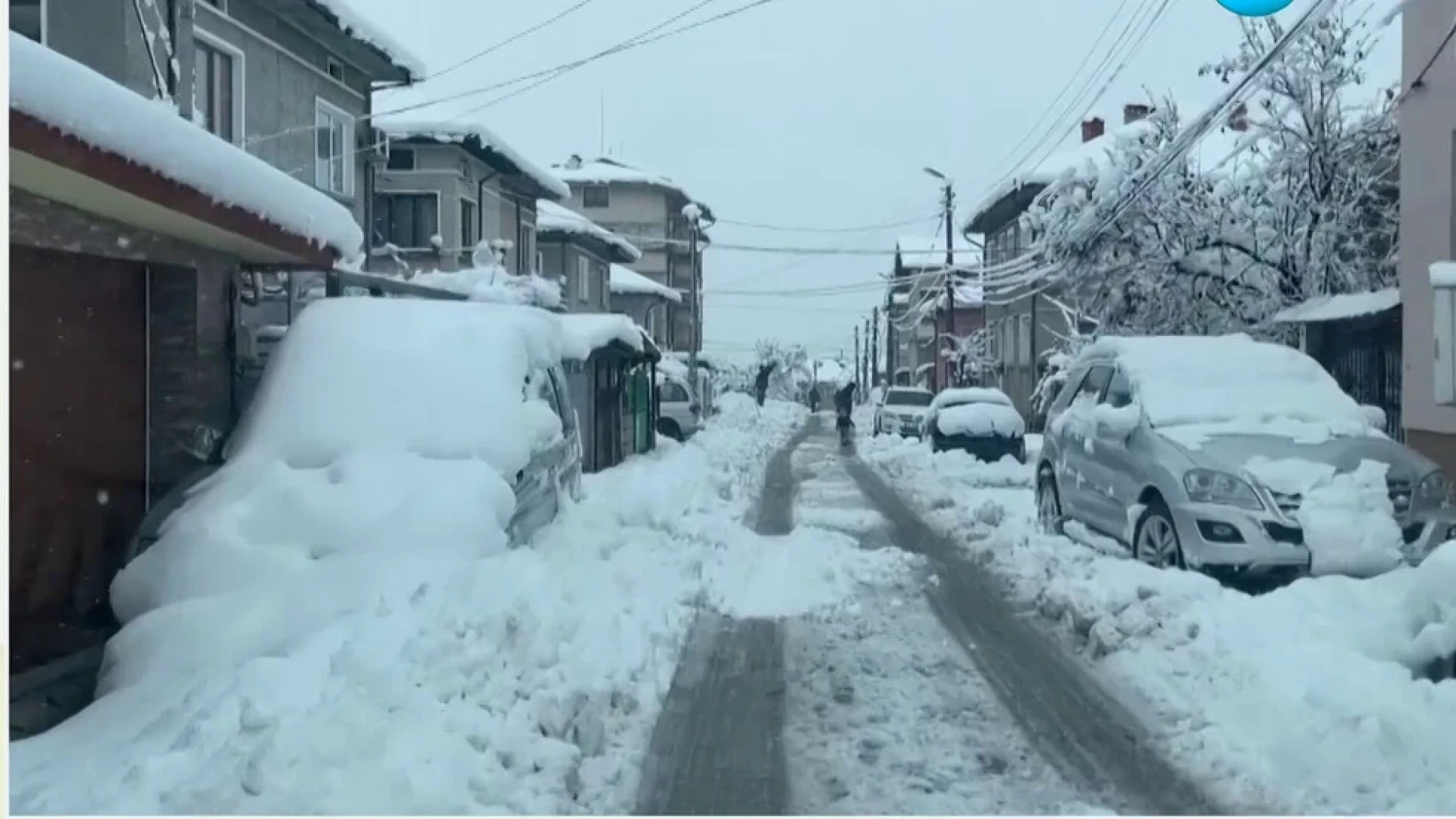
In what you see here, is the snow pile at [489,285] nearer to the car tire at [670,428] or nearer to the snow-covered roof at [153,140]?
the snow-covered roof at [153,140]

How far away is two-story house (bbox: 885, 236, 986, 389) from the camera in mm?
49219

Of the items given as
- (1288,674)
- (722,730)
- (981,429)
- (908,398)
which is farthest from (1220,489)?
(908,398)

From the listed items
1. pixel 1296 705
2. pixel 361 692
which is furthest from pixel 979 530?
pixel 361 692

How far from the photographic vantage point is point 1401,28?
51.4ft

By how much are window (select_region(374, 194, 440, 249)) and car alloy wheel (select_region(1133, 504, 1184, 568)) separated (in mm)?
16296

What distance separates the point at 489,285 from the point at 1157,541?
10431mm

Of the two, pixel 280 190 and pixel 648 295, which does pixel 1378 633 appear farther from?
pixel 648 295

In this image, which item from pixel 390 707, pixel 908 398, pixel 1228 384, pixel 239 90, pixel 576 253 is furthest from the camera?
pixel 576 253

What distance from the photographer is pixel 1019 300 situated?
3997cm

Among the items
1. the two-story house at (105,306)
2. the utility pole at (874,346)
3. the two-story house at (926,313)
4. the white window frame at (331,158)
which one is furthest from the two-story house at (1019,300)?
the utility pole at (874,346)

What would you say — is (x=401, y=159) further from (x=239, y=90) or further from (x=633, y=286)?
(x=633, y=286)

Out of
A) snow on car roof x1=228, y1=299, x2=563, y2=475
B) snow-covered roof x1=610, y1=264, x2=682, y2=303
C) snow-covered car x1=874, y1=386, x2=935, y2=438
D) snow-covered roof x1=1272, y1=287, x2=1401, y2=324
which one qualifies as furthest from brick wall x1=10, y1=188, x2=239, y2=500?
snow-covered roof x1=610, y1=264, x2=682, y2=303

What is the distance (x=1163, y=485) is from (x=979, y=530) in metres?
4.07

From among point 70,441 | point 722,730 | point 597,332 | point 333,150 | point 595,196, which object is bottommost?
point 722,730
